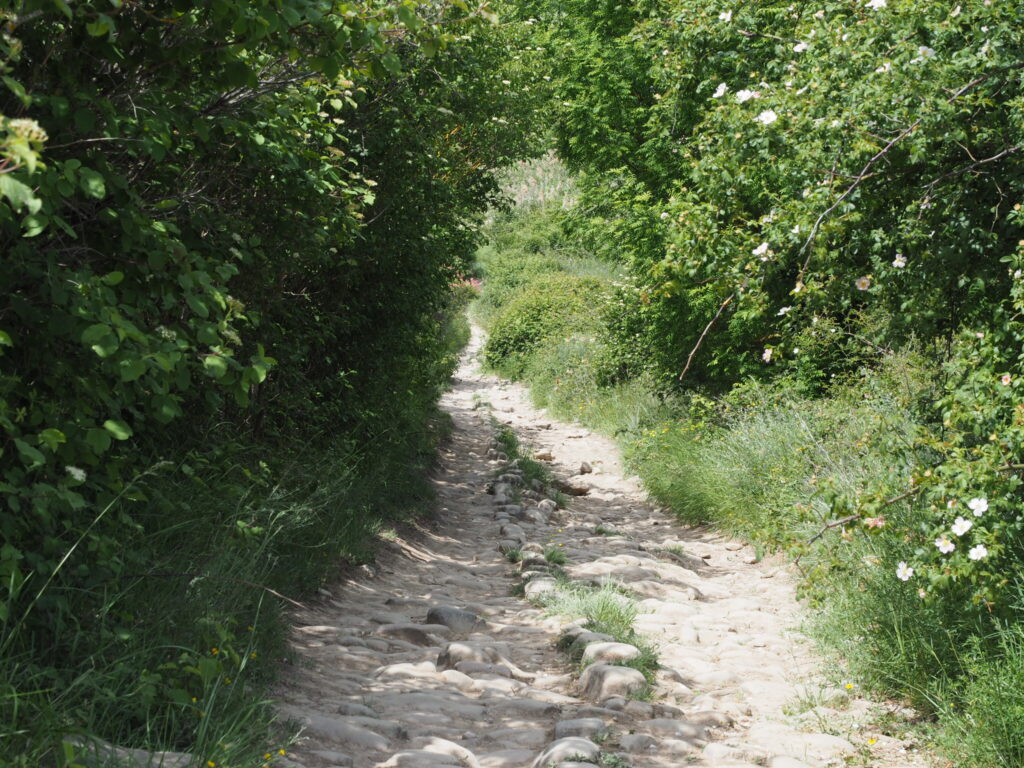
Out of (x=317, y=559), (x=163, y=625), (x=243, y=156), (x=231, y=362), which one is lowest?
(x=317, y=559)

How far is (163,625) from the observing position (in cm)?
360

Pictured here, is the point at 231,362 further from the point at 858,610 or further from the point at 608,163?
the point at 608,163

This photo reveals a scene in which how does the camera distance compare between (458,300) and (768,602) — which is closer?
(768,602)

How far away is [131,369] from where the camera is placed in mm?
2695

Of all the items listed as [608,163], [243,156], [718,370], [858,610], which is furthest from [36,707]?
[608,163]

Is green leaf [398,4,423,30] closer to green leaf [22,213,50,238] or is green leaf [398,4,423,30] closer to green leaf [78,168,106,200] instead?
green leaf [78,168,106,200]

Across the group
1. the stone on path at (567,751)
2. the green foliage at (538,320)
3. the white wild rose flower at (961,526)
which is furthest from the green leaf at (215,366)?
the green foliage at (538,320)

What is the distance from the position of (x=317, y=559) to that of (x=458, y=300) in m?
22.0

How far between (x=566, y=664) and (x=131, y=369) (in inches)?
132

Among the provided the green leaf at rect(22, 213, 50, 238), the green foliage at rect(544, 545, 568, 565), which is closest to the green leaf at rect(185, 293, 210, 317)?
the green leaf at rect(22, 213, 50, 238)

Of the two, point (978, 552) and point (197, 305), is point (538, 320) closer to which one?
point (978, 552)

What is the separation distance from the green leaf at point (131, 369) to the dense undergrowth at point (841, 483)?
9.36 ft

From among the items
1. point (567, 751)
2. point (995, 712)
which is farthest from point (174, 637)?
point (995, 712)

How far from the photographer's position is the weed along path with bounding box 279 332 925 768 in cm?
411
